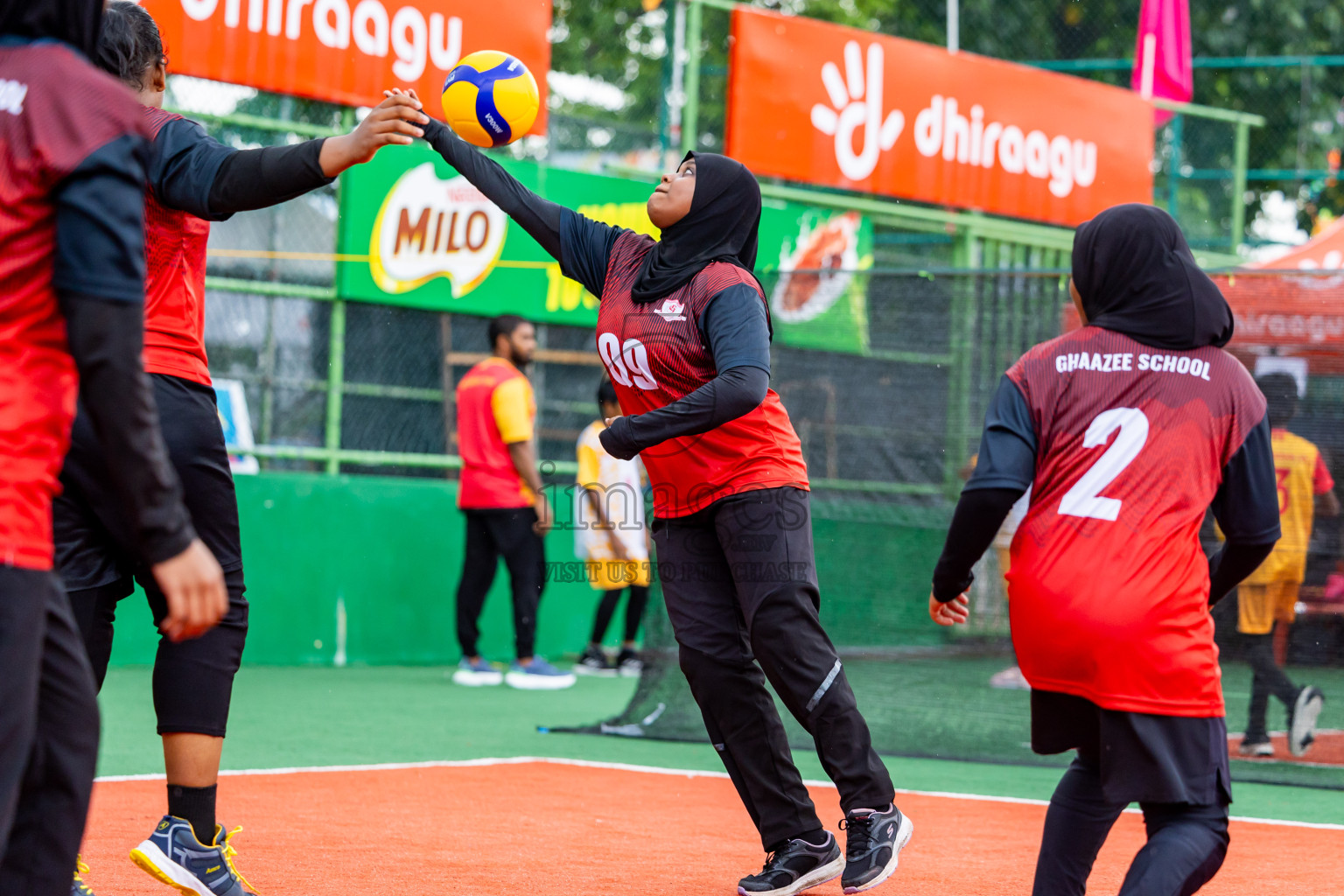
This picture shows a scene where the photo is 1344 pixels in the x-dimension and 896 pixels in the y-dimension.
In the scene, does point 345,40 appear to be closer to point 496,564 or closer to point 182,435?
point 496,564

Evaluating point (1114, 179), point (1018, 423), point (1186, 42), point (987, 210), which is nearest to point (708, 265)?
point (1018, 423)

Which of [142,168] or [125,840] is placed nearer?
[142,168]

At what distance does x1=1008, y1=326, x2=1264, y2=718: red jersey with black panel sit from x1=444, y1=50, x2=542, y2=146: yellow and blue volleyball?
7.63 ft

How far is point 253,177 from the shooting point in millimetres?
3547

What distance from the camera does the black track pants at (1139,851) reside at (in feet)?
10.7

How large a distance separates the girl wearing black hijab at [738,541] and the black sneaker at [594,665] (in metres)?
6.48

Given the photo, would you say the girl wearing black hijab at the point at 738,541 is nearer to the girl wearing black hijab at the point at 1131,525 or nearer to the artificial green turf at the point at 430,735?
the girl wearing black hijab at the point at 1131,525

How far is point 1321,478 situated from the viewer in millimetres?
7559

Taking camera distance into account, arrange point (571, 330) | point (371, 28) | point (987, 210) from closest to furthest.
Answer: point (371, 28) → point (571, 330) → point (987, 210)

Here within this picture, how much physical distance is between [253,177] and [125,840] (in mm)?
2500

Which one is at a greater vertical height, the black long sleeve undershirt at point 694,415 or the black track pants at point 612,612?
the black long sleeve undershirt at point 694,415

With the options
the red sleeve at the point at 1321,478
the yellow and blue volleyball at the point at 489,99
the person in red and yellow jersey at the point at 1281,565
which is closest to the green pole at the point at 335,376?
the yellow and blue volleyball at the point at 489,99

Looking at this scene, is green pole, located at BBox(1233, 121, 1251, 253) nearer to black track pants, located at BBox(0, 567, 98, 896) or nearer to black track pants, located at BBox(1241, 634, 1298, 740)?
black track pants, located at BBox(1241, 634, 1298, 740)

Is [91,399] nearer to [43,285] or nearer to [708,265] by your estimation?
[43,285]
